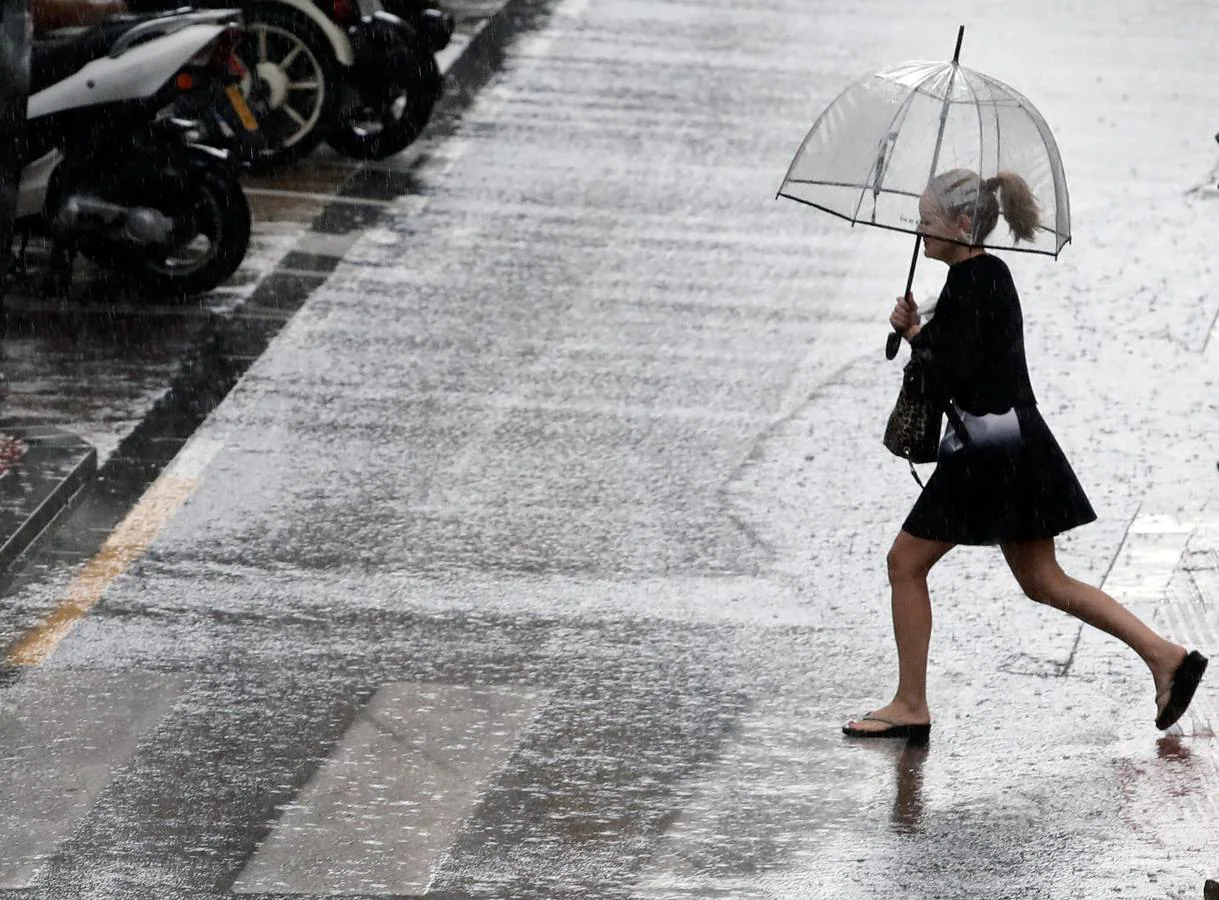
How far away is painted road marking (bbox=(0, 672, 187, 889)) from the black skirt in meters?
2.44

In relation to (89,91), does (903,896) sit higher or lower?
lower

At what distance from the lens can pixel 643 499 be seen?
342 inches

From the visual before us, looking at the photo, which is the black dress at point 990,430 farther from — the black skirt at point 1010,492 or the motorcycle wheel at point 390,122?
the motorcycle wheel at point 390,122

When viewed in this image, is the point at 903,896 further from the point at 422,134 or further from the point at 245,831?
the point at 422,134

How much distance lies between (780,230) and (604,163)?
1696mm

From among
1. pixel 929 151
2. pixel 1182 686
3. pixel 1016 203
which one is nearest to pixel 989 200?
pixel 1016 203

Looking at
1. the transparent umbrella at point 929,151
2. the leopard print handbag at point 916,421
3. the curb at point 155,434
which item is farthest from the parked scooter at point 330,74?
the leopard print handbag at point 916,421

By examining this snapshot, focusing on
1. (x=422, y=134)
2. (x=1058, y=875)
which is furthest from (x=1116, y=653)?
(x=422, y=134)

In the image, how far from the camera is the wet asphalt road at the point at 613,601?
6.00 metres

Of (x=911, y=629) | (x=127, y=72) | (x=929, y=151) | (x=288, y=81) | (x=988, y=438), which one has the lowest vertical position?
(x=911, y=629)

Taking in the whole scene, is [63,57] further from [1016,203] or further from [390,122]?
[1016,203]

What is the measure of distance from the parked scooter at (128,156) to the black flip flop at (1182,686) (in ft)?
18.8

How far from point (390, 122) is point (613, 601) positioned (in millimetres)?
6790

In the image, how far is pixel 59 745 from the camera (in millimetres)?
6504
